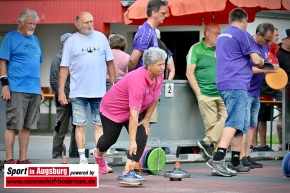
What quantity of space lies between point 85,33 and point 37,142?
8.70 meters

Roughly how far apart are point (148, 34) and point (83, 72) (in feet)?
3.50

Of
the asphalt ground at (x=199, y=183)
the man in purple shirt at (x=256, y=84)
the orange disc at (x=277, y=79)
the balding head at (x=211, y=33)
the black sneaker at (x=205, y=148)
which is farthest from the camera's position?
the black sneaker at (x=205, y=148)

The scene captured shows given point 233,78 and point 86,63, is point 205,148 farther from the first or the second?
point 86,63

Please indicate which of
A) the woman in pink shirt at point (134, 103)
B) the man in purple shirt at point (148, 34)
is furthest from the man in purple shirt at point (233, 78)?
the woman in pink shirt at point (134, 103)

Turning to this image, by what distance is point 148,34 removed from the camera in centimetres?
1403

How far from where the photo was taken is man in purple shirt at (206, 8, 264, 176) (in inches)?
546

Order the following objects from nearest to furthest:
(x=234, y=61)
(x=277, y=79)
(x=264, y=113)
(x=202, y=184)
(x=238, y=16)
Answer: (x=202, y=184)
(x=234, y=61)
(x=238, y=16)
(x=277, y=79)
(x=264, y=113)

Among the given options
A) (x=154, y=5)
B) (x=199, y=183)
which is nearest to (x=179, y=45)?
(x=154, y=5)

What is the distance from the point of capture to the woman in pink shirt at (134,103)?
39.6 ft

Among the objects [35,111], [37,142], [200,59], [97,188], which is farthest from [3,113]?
[37,142]

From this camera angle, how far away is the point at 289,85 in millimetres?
18031

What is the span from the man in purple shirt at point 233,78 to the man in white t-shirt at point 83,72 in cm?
165

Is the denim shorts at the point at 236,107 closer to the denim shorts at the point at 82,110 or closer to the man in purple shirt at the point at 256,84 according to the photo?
the man in purple shirt at the point at 256,84

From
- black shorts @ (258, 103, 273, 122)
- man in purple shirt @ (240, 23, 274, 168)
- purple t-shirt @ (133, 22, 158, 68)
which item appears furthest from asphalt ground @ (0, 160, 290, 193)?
black shorts @ (258, 103, 273, 122)
